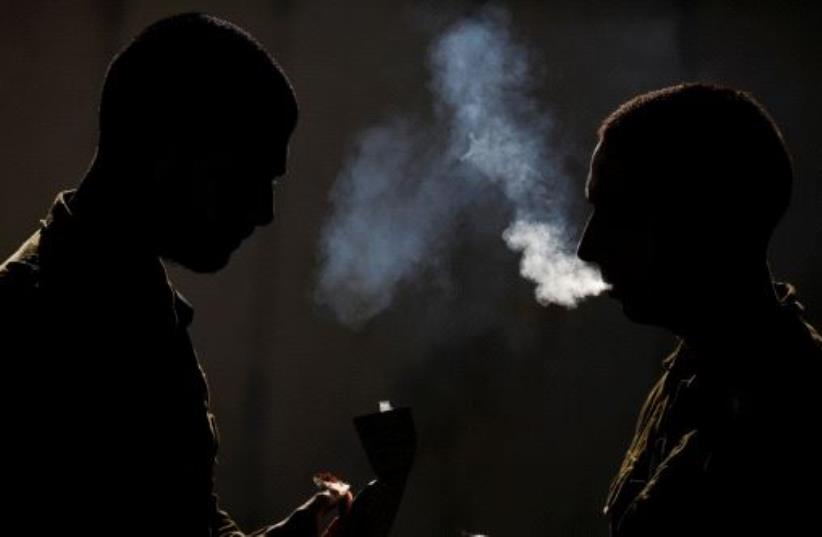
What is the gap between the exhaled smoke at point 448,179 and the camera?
211 inches

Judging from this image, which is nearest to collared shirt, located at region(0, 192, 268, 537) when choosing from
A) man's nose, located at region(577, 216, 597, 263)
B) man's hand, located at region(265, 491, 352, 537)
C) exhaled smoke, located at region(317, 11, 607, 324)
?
man's hand, located at region(265, 491, 352, 537)

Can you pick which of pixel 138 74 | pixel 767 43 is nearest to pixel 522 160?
pixel 767 43

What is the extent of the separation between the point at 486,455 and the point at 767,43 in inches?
151

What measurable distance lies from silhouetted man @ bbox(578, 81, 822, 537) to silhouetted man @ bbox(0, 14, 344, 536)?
109 centimetres

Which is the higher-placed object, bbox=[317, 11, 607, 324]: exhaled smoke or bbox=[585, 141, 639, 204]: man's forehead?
bbox=[317, 11, 607, 324]: exhaled smoke

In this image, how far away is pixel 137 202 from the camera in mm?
1691

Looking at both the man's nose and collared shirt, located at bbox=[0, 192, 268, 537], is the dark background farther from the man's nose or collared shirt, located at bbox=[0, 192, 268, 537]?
collared shirt, located at bbox=[0, 192, 268, 537]

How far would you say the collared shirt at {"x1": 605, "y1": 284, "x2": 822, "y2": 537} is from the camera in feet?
5.74

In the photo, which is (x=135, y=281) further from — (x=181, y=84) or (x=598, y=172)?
(x=598, y=172)

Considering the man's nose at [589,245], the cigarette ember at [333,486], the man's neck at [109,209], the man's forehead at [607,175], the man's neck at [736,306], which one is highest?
the man's forehead at [607,175]

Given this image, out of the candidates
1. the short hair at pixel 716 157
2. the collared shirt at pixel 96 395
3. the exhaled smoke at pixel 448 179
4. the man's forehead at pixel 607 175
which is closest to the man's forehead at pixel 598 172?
the man's forehead at pixel 607 175

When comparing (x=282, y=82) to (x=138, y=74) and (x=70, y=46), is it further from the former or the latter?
(x=70, y=46)

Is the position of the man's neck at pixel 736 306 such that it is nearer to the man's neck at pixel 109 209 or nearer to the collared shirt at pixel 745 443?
the collared shirt at pixel 745 443

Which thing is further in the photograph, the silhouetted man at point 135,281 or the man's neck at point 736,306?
the man's neck at point 736,306
